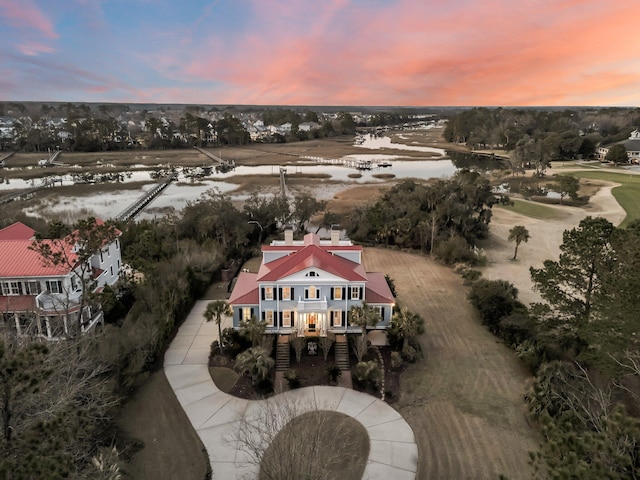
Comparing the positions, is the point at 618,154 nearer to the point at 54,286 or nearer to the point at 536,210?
the point at 536,210

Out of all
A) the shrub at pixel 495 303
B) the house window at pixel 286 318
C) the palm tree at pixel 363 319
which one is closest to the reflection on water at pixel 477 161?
the shrub at pixel 495 303

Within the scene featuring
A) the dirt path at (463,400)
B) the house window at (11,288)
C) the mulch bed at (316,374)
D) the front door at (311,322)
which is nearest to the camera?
the dirt path at (463,400)

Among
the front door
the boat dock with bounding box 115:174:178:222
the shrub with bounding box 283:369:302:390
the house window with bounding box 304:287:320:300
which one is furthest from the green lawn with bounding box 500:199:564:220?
the boat dock with bounding box 115:174:178:222

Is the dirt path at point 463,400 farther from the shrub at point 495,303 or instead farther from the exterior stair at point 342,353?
the exterior stair at point 342,353

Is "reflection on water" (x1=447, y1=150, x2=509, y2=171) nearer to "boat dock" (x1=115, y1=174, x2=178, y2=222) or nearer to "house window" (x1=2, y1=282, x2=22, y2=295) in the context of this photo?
"boat dock" (x1=115, y1=174, x2=178, y2=222)

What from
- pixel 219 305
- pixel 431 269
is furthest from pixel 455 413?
pixel 431 269
